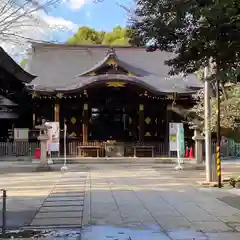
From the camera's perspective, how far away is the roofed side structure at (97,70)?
31.5 metres

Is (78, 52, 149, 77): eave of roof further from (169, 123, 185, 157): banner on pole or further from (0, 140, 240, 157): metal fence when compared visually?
(169, 123, 185, 157): banner on pole

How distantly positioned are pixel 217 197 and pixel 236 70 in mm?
7273

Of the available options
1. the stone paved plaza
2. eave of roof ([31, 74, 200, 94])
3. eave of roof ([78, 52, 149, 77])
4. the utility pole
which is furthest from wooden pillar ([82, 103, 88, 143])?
the utility pole

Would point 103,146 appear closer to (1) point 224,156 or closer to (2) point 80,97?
(2) point 80,97

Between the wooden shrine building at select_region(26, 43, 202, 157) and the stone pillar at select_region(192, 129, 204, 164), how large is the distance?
5.38 metres

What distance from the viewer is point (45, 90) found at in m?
31.1

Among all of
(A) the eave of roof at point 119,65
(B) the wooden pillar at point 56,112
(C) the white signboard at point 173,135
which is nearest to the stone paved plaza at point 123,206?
(C) the white signboard at point 173,135

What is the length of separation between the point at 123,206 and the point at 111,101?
20676mm

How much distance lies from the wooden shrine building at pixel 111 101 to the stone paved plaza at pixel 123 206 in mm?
11236

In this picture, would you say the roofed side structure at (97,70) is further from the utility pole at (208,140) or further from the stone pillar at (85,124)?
the utility pole at (208,140)

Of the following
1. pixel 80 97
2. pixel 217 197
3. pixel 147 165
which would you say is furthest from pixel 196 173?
pixel 80 97

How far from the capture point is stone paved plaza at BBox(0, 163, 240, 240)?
32.2 feet

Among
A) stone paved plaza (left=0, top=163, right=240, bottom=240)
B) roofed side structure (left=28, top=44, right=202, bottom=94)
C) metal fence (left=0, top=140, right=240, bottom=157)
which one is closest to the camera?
stone paved plaza (left=0, top=163, right=240, bottom=240)

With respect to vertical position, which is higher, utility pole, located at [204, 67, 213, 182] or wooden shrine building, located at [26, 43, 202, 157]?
wooden shrine building, located at [26, 43, 202, 157]
